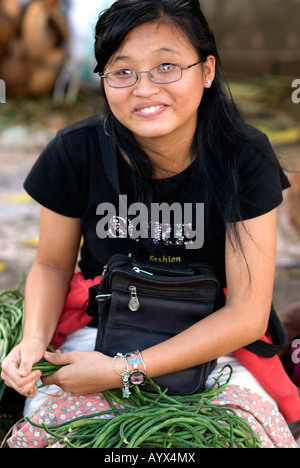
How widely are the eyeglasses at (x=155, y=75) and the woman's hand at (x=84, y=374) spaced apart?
2.13 ft

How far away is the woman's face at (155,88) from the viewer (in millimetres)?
1427

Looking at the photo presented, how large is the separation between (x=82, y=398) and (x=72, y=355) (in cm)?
11

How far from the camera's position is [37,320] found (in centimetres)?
160

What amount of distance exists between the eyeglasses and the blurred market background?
2139 mm

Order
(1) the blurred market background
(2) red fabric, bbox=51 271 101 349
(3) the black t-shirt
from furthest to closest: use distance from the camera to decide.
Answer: (1) the blurred market background < (2) red fabric, bbox=51 271 101 349 < (3) the black t-shirt

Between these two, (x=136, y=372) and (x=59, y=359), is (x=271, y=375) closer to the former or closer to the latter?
(x=136, y=372)

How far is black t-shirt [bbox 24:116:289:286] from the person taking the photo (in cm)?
157

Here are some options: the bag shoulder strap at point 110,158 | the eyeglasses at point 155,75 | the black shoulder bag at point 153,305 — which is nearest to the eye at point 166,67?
the eyeglasses at point 155,75

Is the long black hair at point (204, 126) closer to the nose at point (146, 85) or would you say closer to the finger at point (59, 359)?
the nose at point (146, 85)

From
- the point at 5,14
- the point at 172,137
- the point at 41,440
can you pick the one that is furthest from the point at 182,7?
the point at 5,14

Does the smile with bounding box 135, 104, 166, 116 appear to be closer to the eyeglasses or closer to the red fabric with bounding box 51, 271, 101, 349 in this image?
the eyeglasses

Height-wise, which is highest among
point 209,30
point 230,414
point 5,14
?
point 5,14

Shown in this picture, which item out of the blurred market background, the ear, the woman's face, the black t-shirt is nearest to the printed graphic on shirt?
the black t-shirt

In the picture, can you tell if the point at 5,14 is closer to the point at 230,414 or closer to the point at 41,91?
the point at 41,91
